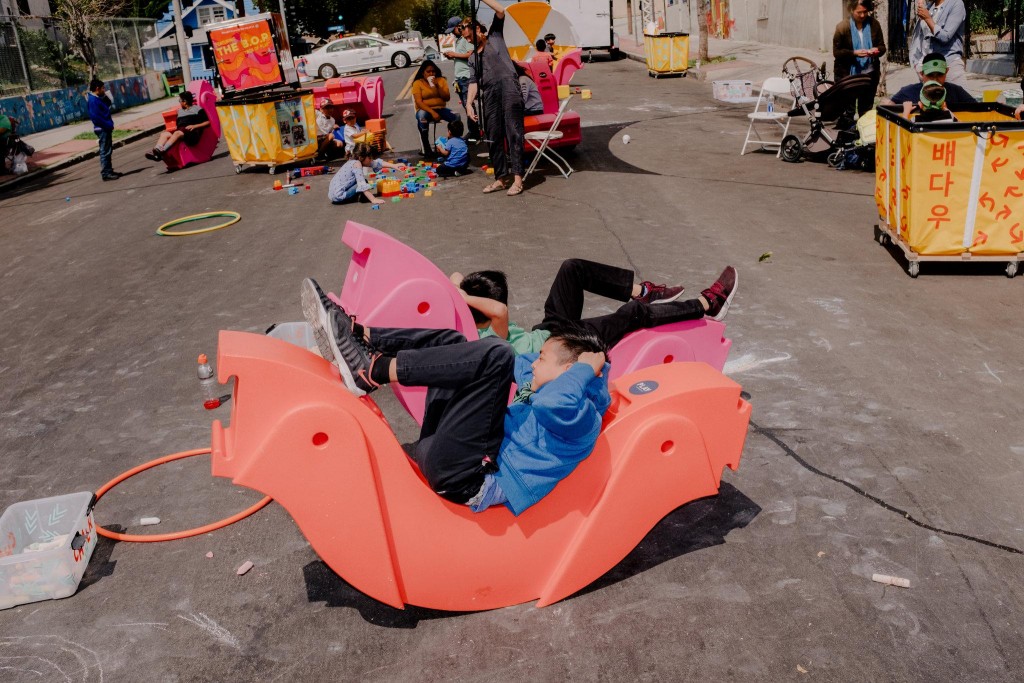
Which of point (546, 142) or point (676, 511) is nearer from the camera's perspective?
point (676, 511)

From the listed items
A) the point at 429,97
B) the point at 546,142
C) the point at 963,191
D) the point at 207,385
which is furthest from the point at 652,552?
the point at 429,97

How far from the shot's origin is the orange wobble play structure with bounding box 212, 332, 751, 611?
3062mm

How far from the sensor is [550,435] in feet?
10.6

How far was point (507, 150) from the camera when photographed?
1162 centimetres

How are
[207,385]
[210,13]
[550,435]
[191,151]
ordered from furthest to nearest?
[210,13], [191,151], [207,385], [550,435]

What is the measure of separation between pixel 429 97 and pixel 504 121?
343cm

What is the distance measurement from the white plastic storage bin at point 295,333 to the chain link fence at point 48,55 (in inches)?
840

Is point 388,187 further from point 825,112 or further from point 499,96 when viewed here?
point 825,112

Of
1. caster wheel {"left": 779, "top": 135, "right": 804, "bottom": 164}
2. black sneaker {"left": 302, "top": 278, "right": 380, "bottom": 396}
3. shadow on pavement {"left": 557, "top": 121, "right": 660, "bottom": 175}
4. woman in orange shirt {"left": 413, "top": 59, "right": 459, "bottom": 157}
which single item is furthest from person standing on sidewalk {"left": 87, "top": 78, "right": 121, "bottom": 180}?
black sneaker {"left": 302, "top": 278, "right": 380, "bottom": 396}

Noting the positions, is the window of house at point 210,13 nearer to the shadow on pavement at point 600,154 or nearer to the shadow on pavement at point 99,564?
the shadow on pavement at point 600,154

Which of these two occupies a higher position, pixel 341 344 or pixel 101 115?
pixel 101 115

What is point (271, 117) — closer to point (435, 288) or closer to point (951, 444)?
point (435, 288)

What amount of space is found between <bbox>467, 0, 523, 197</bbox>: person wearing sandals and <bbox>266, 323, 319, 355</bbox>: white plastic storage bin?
6.43 m

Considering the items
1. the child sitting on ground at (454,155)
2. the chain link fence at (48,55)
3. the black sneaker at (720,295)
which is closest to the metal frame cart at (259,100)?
the child sitting on ground at (454,155)
